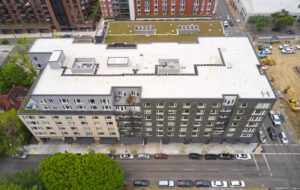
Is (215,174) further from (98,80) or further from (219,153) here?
(98,80)

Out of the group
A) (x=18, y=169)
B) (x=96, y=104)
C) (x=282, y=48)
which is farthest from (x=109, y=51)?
(x=282, y=48)

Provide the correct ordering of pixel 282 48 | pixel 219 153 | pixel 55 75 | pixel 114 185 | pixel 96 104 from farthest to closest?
1. pixel 282 48
2. pixel 219 153
3. pixel 55 75
4. pixel 96 104
5. pixel 114 185

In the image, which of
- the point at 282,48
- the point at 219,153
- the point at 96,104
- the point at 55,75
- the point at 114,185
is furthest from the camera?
the point at 282,48

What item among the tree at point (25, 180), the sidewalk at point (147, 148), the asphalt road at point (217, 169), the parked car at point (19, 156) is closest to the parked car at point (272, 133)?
the asphalt road at point (217, 169)

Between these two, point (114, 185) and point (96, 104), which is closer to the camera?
point (114, 185)

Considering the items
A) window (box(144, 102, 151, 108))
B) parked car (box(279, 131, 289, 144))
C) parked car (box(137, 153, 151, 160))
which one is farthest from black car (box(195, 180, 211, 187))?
parked car (box(279, 131, 289, 144))

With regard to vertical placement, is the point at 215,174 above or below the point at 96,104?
below

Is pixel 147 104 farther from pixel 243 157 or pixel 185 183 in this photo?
pixel 243 157
